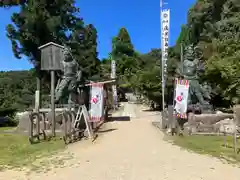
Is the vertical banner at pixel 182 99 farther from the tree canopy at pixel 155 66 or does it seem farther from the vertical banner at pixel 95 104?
the tree canopy at pixel 155 66

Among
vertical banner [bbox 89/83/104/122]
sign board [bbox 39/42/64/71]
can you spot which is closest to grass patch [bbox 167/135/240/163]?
vertical banner [bbox 89/83/104/122]

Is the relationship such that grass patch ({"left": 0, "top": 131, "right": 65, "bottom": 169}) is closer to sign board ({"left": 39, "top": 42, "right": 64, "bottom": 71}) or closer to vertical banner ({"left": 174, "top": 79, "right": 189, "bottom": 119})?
sign board ({"left": 39, "top": 42, "right": 64, "bottom": 71})

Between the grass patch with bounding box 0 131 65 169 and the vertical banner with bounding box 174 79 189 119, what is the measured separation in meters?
4.59

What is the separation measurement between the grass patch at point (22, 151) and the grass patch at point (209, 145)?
3532 millimetres

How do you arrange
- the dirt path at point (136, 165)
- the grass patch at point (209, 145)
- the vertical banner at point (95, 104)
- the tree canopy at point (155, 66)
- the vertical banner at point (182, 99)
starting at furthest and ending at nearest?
the tree canopy at point (155, 66) < the vertical banner at point (182, 99) < the vertical banner at point (95, 104) < the grass patch at point (209, 145) < the dirt path at point (136, 165)

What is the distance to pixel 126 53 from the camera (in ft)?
147

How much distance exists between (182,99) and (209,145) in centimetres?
305

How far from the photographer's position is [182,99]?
34.6 feet

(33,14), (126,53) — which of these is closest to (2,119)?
(33,14)

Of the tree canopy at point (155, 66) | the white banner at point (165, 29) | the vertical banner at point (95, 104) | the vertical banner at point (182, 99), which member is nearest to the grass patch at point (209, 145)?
the vertical banner at point (182, 99)

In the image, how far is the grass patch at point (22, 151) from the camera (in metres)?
5.95

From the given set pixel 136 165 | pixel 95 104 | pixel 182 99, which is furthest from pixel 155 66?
pixel 136 165

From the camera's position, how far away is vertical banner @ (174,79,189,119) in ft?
34.6

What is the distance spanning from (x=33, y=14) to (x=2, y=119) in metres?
8.20
